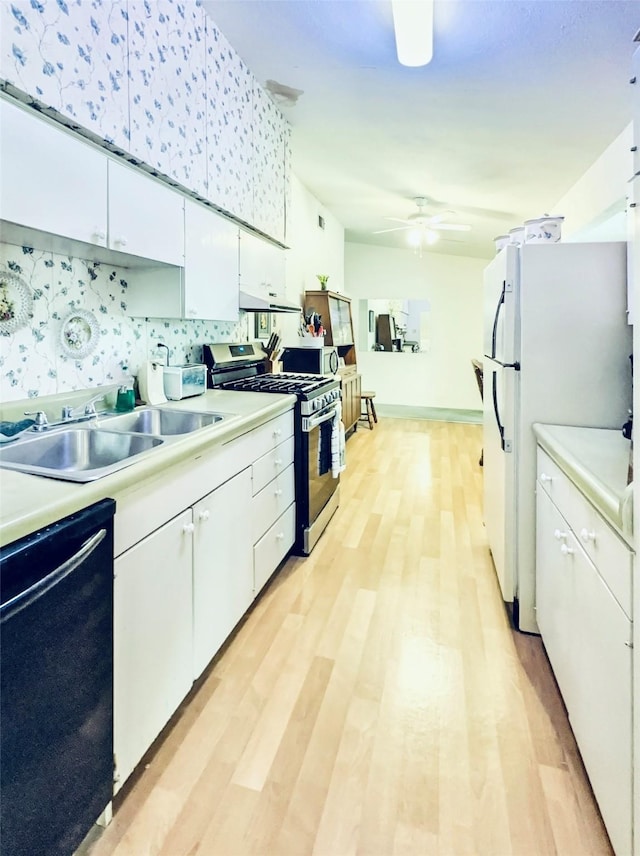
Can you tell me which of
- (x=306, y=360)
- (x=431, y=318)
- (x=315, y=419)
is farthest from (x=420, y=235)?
(x=315, y=419)

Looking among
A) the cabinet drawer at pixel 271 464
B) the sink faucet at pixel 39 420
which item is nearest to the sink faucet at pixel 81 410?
the sink faucet at pixel 39 420

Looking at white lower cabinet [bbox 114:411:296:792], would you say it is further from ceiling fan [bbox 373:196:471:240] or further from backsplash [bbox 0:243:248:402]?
ceiling fan [bbox 373:196:471:240]

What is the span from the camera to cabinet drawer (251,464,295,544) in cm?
223

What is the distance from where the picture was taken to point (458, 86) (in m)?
2.57

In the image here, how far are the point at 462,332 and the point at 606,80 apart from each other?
573 centimetres

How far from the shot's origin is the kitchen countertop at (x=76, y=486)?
3.08 ft

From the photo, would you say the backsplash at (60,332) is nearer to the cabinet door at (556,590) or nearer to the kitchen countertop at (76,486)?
the kitchen countertop at (76,486)

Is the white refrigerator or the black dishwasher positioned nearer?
the black dishwasher

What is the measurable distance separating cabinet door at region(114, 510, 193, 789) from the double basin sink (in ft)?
0.94

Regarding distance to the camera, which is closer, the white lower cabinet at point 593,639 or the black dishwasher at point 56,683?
the black dishwasher at point 56,683

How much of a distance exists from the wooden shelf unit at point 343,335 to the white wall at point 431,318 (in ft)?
5.99

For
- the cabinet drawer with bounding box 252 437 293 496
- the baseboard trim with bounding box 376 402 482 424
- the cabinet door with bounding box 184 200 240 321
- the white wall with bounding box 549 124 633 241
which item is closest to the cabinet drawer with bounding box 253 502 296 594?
the cabinet drawer with bounding box 252 437 293 496

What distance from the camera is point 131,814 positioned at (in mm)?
1285

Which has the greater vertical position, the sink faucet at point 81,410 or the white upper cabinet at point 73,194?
the white upper cabinet at point 73,194
